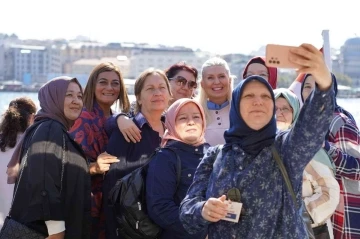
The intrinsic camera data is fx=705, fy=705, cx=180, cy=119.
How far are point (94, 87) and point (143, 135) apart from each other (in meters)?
0.59

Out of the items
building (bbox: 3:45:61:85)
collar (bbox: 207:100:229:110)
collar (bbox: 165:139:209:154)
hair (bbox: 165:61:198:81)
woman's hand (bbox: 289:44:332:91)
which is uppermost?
woman's hand (bbox: 289:44:332:91)

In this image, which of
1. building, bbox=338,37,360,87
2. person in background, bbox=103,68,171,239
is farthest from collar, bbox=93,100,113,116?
building, bbox=338,37,360,87

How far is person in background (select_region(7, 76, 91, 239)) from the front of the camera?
3.18 meters

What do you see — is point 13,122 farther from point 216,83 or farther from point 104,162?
point 216,83

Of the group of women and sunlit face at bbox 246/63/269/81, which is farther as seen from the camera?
sunlit face at bbox 246/63/269/81

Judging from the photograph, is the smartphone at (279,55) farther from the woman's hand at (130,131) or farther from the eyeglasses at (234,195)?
the woman's hand at (130,131)

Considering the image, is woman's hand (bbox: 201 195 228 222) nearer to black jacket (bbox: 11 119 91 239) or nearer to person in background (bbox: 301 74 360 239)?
black jacket (bbox: 11 119 91 239)

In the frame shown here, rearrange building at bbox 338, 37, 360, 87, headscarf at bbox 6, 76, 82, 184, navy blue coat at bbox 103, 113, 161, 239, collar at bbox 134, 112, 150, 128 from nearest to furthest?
headscarf at bbox 6, 76, 82, 184 < navy blue coat at bbox 103, 113, 161, 239 < collar at bbox 134, 112, 150, 128 < building at bbox 338, 37, 360, 87

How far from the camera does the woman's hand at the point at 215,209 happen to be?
2.38 m

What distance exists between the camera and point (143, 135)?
12.1ft

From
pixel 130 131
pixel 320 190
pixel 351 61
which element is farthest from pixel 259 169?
pixel 351 61

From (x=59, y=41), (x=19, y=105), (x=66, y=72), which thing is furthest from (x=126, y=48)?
(x=19, y=105)

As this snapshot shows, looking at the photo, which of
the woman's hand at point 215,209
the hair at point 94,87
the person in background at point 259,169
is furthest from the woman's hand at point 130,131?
the woman's hand at point 215,209

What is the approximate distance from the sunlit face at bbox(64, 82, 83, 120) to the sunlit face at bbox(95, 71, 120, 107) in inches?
19.7
